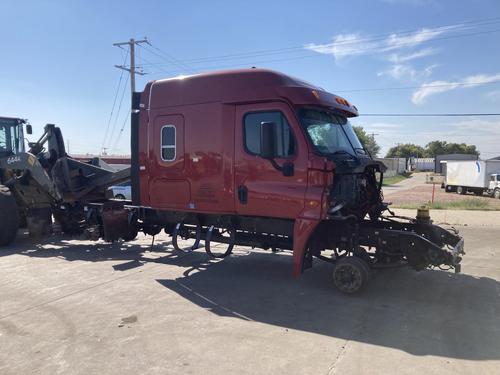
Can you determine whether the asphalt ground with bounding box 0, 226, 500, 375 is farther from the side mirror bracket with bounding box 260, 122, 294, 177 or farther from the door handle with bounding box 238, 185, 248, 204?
the side mirror bracket with bounding box 260, 122, 294, 177

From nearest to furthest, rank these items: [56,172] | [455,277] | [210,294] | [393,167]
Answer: [210,294] < [455,277] < [56,172] < [393,167]

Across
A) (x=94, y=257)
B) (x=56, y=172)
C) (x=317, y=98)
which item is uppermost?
(x=317, y=98)

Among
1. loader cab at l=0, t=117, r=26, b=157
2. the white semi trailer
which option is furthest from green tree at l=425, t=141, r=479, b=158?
loader cab at l=0, t=117, r=26, b=157

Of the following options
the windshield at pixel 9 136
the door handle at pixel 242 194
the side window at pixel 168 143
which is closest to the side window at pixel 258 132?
the door handle at pixel 242 194

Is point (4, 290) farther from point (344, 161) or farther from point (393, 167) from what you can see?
point (393, 167)

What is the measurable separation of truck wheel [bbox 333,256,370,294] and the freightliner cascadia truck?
0.05 feet

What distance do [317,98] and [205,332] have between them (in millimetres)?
3681

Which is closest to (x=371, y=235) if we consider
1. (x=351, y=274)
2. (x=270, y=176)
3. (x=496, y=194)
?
(x=351, y=274)

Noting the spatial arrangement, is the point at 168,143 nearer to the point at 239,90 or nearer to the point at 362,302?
the point at 239,90

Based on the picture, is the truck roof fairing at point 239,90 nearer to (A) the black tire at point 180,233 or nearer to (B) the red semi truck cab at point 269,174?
(B) the red semi truck cab at point 269,174

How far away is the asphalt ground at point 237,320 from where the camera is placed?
4.14m

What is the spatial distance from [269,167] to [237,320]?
7.75ft

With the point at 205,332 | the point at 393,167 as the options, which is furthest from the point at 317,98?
the point at 393,167

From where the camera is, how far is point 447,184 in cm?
3969
